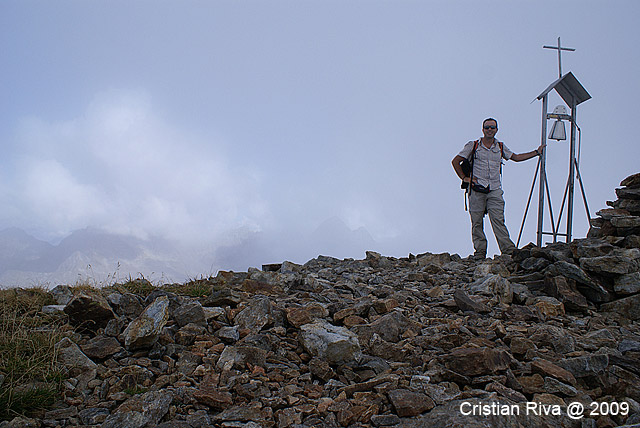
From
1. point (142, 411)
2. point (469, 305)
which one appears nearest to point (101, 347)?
point (142, 411)

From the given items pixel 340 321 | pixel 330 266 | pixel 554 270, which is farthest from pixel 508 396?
pixel 330 266

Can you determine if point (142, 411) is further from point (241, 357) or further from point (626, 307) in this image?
point (626, 307)

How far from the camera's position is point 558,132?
1334cm

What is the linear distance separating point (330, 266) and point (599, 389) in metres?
7.33

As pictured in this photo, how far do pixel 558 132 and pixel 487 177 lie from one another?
8.99 ft

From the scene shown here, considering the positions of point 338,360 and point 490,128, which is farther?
point 490,128

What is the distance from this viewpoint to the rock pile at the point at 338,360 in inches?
167

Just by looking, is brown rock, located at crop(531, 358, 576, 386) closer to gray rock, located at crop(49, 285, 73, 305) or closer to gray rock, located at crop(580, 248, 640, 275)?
gray rock, located at crop(580, 248, 640, 275)

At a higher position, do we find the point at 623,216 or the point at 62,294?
the point at 623,216

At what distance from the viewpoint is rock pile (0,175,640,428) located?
425 cm

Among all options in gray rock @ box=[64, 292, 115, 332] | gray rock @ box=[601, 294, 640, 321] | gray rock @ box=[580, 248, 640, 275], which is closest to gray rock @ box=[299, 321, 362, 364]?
gray rock @ box=[64, 292, 115, 332]

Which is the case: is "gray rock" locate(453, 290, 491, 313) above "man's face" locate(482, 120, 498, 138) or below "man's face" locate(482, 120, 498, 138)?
below

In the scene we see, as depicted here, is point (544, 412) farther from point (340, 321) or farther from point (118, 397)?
point (118, 397)

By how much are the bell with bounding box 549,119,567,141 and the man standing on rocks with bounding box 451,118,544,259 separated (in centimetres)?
161
